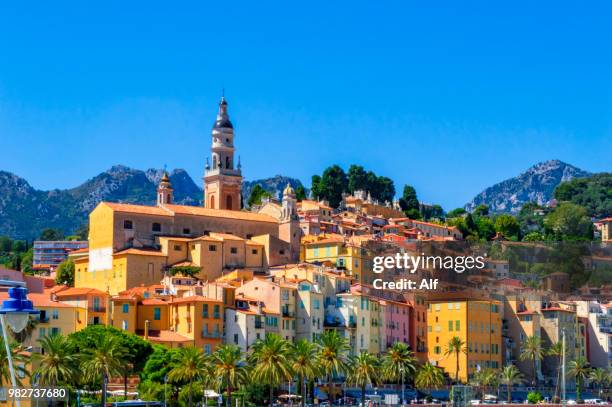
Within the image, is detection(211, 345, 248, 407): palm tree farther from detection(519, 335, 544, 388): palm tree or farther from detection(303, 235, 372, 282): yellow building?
detection(519, 335, 544, 388): palm tree

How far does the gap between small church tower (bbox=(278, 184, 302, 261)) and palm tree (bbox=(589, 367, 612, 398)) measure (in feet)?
99.4

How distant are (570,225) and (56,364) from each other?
138 m

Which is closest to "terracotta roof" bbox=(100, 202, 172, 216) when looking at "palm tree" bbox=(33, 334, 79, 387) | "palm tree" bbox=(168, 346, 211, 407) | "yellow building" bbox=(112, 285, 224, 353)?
"yellow building" bbox=(112, 285, 224, 353)

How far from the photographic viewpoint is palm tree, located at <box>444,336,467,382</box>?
10516 cm

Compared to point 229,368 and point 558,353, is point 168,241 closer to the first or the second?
point 558,353

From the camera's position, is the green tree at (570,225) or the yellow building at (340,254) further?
the green tree at (570,225)

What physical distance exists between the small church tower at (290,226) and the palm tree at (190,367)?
4565 cm

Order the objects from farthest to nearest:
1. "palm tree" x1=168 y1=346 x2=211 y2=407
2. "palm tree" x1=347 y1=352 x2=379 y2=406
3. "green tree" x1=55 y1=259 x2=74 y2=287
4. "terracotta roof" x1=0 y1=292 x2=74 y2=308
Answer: "green tree" x1=55 y1=259 x2=74 y2=287 < "palm tree" x1=347 y1=352 x2=379 y2=406 < "terracotta roof" x1=0 y1=292 x2=74 y2=308 < "palm tree" x1=168 y1=346 x2=211 y2=407

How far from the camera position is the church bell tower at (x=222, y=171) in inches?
5448

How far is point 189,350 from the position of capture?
250 feet

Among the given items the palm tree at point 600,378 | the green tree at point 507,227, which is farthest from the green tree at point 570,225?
the palm tree at point 600,378

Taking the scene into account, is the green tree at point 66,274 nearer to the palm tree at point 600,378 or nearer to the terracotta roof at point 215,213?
the terracotta roof at point 215,213

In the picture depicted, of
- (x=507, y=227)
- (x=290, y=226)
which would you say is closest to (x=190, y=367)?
(x=290, y=226)

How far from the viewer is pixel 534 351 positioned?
111125mm
